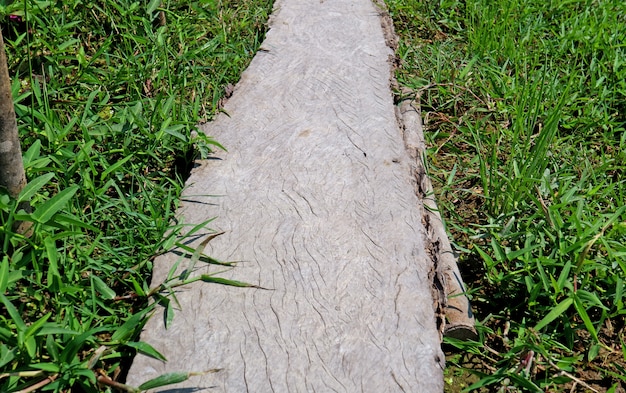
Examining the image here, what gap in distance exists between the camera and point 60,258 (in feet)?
6.69

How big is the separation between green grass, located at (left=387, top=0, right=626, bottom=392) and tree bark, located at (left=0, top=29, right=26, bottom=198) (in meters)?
1.40

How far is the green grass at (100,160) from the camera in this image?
1.85m

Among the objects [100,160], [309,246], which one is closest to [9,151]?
[100,160]

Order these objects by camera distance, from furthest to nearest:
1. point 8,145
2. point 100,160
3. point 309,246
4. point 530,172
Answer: point 530,172, point 100,160, point 309,246, point 8,145

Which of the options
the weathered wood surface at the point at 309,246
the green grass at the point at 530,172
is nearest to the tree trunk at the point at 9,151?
the weathered wood surface at the point at 309,246

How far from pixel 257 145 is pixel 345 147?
1.08 feet

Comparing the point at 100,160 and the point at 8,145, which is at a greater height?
the point at 8,145

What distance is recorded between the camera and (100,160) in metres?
2.41

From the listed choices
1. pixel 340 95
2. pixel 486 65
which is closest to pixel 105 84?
pixel 340 95

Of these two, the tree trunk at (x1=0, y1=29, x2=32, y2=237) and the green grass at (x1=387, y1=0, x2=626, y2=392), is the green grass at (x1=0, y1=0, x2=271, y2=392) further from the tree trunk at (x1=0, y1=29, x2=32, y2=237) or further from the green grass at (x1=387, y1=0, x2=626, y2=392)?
the green grass at (x1=387, y1=0, x2=626, y2=392)

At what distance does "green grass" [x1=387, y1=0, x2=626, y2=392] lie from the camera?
217 centimetres

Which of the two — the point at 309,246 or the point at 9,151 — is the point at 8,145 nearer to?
the point at 9,151

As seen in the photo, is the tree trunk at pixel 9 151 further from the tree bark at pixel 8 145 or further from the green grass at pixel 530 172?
the green grass at pixel 530 172

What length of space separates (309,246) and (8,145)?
0.92 m
